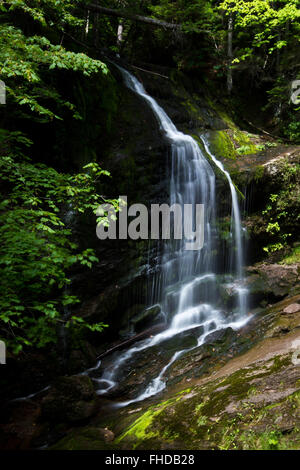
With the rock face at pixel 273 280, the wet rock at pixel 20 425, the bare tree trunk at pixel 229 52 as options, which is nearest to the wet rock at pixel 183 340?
the rock face at pixel 273 280

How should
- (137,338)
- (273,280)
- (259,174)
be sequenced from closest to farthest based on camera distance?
1. (137,338)
2. (273,280)
3. (259,174)

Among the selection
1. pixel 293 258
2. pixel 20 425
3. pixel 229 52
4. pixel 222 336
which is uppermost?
pixel 229 52

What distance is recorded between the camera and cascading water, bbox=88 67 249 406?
Result: 742 cm

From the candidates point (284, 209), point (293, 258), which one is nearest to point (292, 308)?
point (293, 258)

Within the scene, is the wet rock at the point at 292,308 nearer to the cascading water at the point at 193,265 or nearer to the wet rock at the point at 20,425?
the cascading water at the point at 193,265

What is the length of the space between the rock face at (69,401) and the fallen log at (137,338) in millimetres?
1590

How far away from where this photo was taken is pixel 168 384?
5.13 meters

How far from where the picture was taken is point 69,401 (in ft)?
15.5

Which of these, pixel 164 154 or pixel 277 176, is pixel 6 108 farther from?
pixel 277 176

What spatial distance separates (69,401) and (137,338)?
259 cm

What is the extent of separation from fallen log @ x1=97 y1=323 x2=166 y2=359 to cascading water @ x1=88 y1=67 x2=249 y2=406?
0.16 metres

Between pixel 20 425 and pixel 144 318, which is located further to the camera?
pixel 144 318

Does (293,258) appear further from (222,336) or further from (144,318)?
(144,318)

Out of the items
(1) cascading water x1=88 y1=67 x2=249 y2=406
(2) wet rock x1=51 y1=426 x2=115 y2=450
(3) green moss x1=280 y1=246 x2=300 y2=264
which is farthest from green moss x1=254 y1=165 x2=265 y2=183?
(2) wet rock x1=51 y1=426 x2=115 y2=450
